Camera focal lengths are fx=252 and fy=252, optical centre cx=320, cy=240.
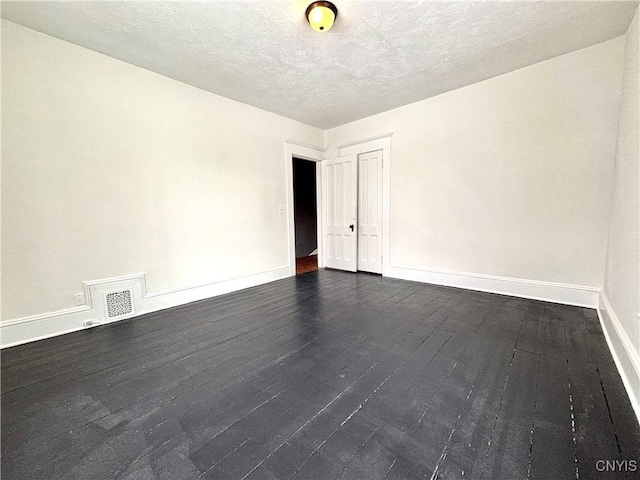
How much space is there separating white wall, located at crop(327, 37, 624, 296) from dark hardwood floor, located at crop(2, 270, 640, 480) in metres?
0.87

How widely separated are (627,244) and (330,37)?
9.70ft

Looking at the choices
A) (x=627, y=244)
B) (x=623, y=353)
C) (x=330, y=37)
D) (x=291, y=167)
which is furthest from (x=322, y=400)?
(x=291, y=167)

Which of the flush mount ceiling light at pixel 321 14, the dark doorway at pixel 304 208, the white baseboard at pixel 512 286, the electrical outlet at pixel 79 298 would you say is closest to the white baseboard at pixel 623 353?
the white baseboard at pixel 512 286

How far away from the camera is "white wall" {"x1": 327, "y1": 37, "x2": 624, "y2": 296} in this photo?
268cm

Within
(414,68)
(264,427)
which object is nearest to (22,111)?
(264,427)

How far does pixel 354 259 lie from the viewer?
190 inches

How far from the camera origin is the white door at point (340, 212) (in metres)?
4.77

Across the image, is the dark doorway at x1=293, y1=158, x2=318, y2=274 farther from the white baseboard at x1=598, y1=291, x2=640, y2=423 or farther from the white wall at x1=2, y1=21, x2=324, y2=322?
the white baseboard at x1=598, y1=291, x2=640, y2=423

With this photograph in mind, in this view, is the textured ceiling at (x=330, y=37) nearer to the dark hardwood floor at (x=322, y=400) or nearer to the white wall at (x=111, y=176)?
the white wall at (x=111, y=176)

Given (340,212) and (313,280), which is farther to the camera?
(340,212)

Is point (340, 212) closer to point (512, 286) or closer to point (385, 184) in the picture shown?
point (385, 184)

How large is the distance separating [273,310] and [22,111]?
295 centimetres

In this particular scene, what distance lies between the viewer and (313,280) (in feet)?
14.1

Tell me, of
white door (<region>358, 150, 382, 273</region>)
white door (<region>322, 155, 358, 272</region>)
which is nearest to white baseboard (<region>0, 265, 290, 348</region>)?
white door (<region>322, 155, 358, 272</region>)
